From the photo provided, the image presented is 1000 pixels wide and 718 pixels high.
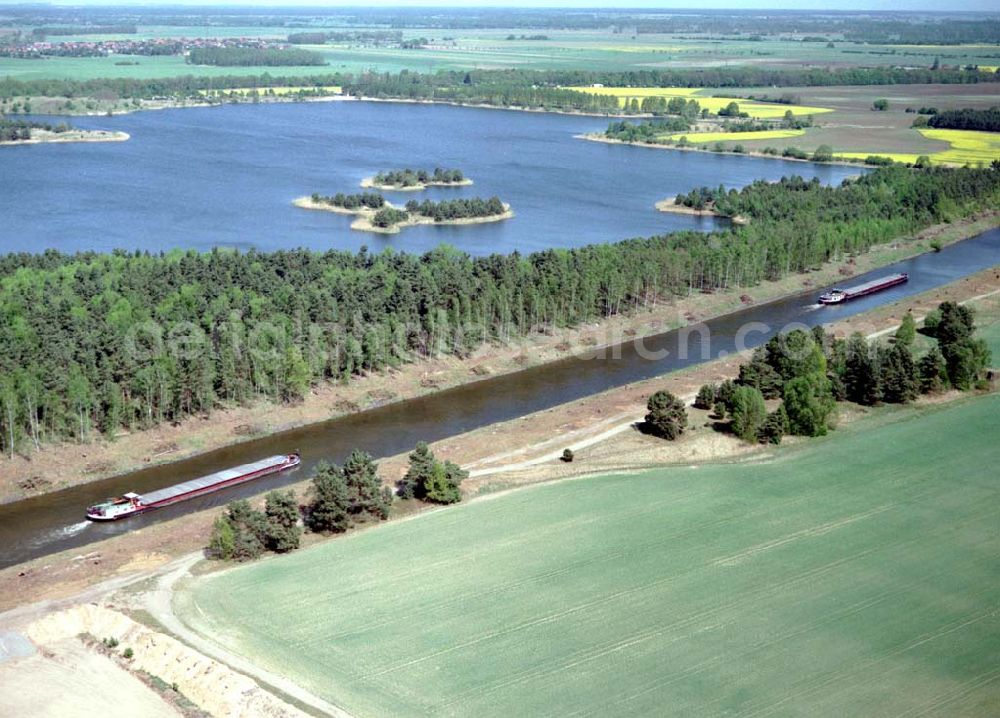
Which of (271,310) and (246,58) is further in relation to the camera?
(246,58)

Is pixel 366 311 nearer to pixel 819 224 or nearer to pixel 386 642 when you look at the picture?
pixel 386 642

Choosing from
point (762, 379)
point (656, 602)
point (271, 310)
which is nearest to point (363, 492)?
point (656, 602)

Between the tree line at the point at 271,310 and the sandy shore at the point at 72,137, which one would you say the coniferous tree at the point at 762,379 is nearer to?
the tree line at the point at 271,310

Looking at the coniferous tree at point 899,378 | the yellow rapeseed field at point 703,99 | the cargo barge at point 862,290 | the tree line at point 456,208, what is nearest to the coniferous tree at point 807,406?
the coniferous tree at point 899,378

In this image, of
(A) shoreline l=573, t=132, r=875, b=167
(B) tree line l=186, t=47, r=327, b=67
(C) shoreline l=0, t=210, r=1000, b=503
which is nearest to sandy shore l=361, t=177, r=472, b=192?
(A) shoreline l=573, t=132, r=875, b=167

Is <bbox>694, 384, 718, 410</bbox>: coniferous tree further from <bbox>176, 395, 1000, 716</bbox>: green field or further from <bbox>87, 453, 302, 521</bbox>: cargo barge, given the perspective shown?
<bbox>87, 453, 302, 521</bbox>: cargo barge

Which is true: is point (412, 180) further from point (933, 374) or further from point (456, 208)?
point (933, 374)

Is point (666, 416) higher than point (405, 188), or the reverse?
point (405, 188)
